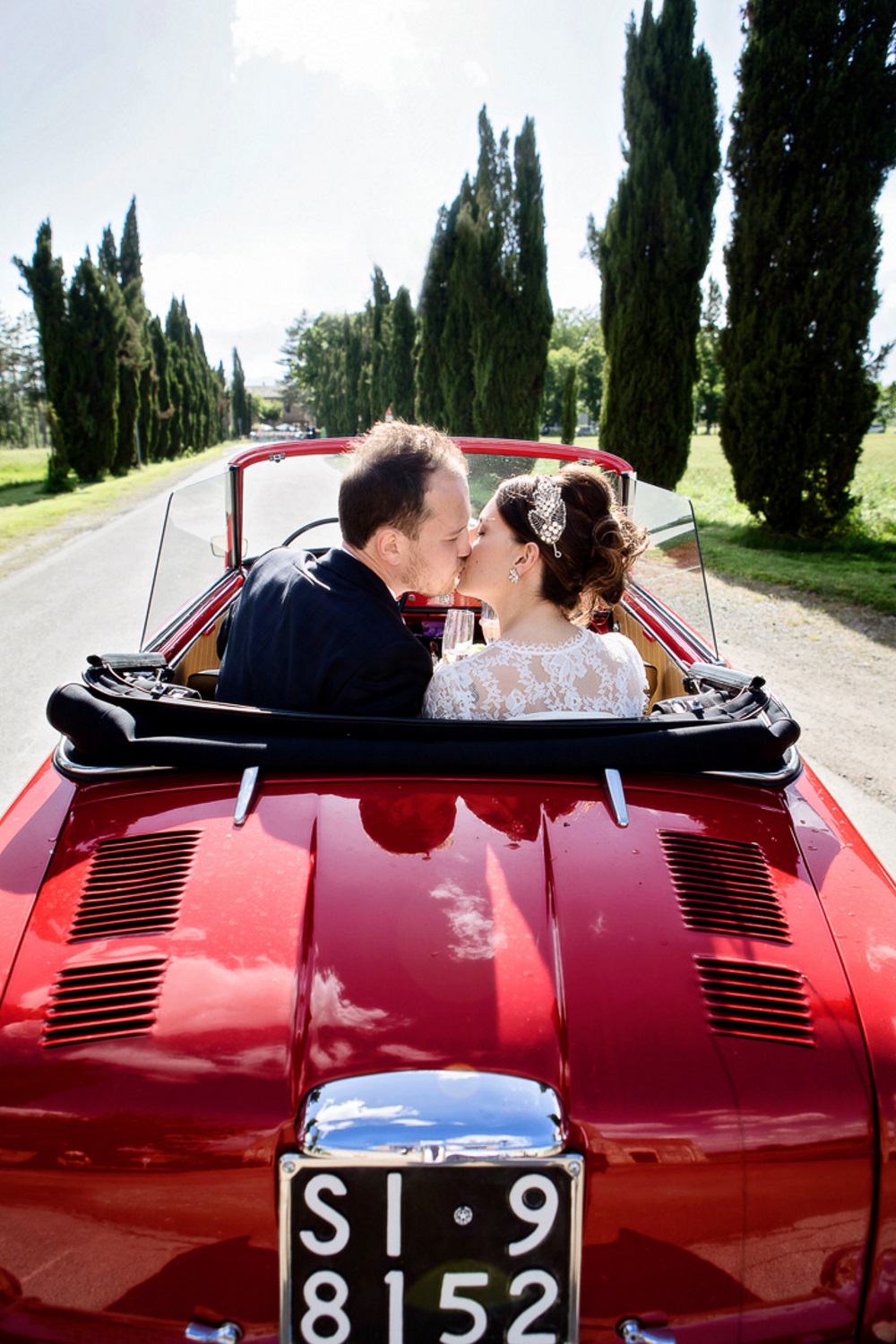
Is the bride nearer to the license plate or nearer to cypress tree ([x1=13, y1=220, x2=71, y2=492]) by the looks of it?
the license plate

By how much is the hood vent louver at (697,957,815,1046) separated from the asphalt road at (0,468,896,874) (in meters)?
2.64

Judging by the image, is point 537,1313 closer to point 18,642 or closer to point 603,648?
point 603,648

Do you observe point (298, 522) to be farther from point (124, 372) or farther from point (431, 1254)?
point (124, 372)

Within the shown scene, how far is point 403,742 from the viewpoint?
1.76m

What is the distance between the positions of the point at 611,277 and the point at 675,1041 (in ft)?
50.0

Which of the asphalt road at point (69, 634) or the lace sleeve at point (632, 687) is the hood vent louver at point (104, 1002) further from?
the asphalt road at point (69, 634)

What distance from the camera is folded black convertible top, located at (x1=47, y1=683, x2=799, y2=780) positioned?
5.71ft

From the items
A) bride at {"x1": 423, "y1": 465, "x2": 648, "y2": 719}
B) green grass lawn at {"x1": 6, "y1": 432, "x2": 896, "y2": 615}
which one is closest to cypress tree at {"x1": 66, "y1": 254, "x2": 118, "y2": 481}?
green grass lawn at {"x1": 6, "y1": 432, "x2": 896, "y2": 615}

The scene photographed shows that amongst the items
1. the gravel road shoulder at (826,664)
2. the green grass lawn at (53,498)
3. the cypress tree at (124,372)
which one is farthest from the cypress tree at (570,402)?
the gravel road shoulder at (826,664)

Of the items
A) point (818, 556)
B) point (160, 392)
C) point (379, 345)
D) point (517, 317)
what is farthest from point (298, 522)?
point (160, 392)

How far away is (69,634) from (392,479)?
20.0 ft

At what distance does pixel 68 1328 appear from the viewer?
1191 millimetres

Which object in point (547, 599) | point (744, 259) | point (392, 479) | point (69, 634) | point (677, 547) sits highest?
point (744, 259)

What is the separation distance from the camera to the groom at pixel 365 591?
77.2 inches
